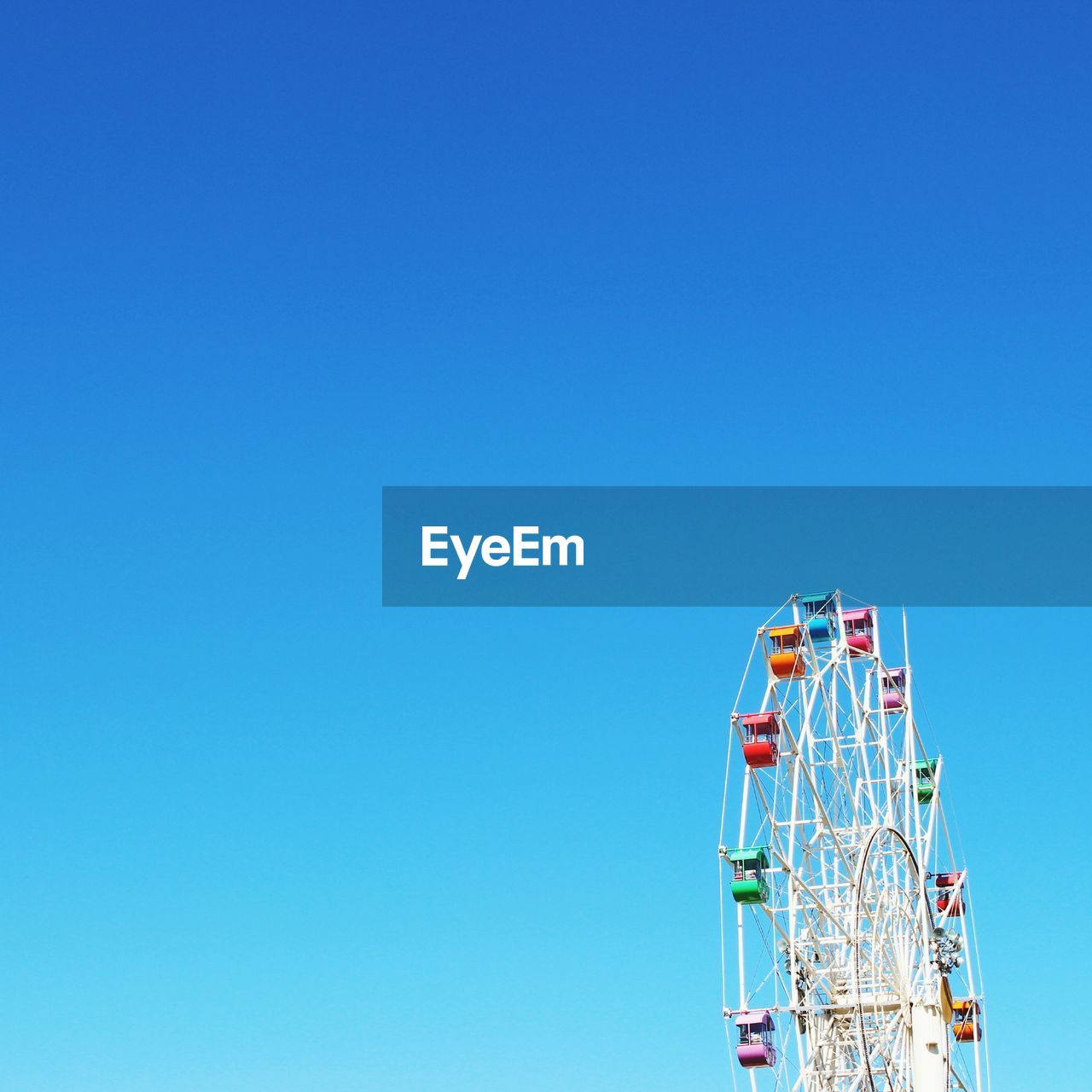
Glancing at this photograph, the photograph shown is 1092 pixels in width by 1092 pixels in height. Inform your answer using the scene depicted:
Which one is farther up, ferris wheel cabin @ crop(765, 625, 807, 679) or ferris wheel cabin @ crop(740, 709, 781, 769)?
ferris wheel cabin @ crop(765, 625, 807, 679)

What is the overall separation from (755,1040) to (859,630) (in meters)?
17.2

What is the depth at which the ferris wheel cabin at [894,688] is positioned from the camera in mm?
62094

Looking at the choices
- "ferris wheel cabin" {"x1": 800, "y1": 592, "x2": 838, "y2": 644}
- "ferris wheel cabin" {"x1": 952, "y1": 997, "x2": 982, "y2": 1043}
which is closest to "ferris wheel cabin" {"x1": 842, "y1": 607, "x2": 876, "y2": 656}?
"ferris wheel cabin" {"x1": 800, "y1": 592, "x2": 838, "y2": 644}

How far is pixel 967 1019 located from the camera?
6072 centimetres

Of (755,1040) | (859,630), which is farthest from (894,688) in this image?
(755,1040)

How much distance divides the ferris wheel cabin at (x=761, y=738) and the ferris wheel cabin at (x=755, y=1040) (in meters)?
8.01

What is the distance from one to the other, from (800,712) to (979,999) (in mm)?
13976

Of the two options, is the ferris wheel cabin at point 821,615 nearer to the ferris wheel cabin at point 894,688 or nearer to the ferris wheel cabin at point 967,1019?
the ferris wheel cabin at point 894,688

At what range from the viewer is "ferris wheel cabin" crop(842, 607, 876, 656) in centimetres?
6075

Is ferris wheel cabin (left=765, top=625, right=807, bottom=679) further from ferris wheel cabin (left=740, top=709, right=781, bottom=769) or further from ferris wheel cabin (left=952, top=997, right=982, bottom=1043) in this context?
ferris wheel cabin (left=952, top=997, right=982, bottom=1043)

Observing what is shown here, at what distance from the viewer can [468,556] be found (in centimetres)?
3559

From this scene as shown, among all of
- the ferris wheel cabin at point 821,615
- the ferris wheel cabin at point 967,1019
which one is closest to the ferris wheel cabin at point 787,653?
the ferris wheel cabin at point 821,615

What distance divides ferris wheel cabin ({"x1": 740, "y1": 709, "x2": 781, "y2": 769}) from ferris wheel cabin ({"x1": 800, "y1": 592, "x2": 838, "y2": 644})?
5.11 meters

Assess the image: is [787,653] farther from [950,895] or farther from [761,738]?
[950,895]
